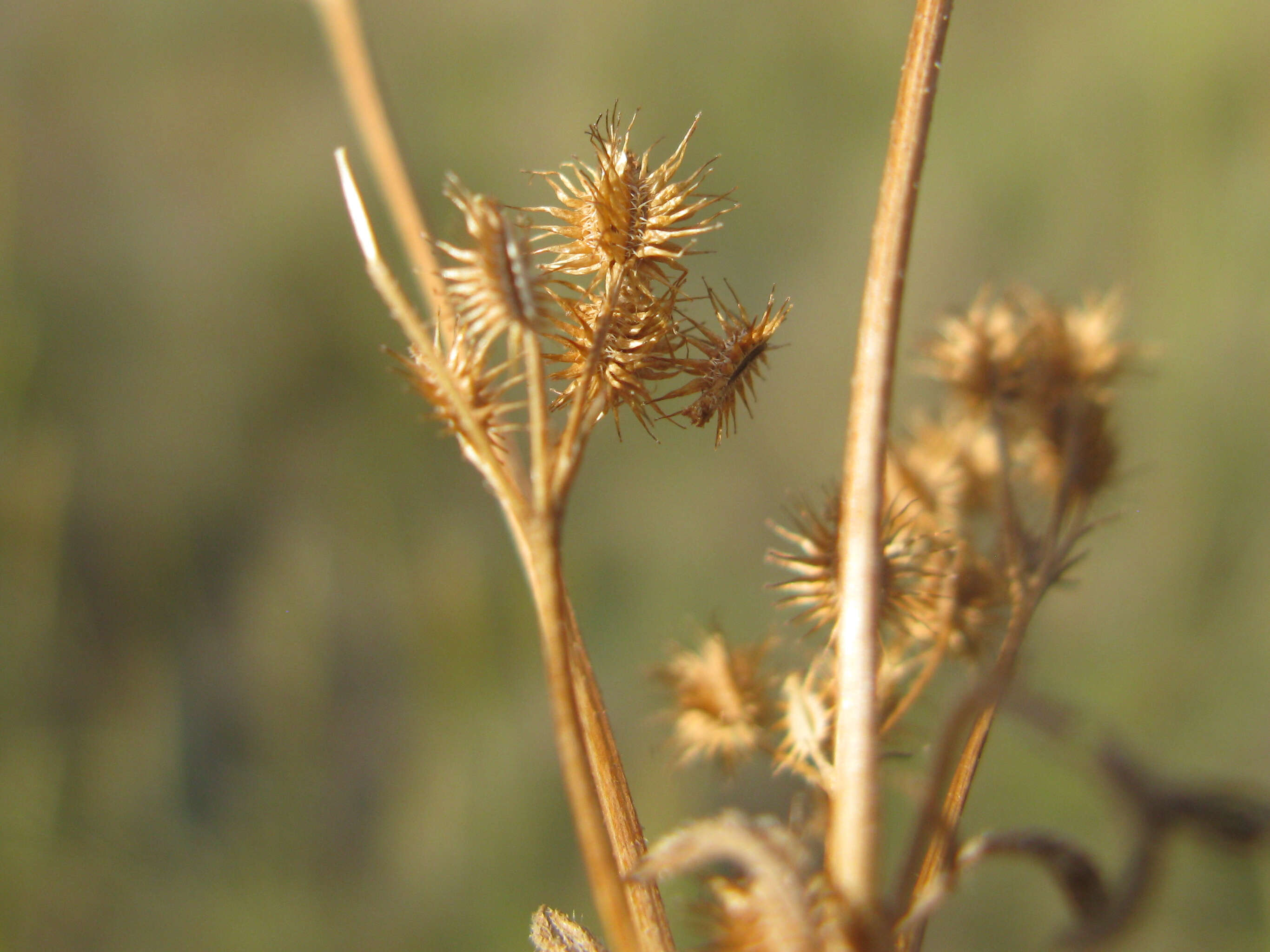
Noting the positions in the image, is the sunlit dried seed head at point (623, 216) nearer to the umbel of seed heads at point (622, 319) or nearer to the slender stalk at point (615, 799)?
the umbel of seed heads at point (622, 319)

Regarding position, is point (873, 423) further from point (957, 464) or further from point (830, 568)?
point (957, 464)

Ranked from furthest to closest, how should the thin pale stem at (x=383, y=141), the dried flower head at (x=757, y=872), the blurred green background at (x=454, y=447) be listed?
the blurred green background at (x=454, y=447) → the thin pale stem at (x=383, y=141) → the dried flower head at (x=757, y=872)

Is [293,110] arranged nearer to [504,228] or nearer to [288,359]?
[288,359]

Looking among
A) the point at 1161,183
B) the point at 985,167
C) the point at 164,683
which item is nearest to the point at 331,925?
the point at 164,683

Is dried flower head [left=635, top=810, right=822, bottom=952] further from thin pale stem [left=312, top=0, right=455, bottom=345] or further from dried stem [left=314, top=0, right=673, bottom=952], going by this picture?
thin pale stem [left=312, top=0, right=455, bottom=345]

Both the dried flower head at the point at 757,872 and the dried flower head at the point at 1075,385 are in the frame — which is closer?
the dried flower head at the point at 757,872

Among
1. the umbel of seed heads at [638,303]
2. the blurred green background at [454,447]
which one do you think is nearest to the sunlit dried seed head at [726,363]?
the umbel of seed heads at [638,303]
